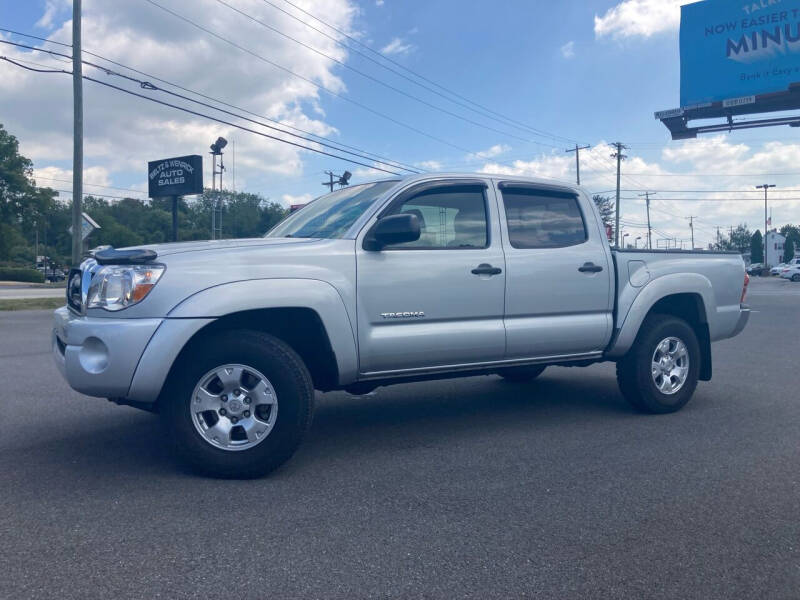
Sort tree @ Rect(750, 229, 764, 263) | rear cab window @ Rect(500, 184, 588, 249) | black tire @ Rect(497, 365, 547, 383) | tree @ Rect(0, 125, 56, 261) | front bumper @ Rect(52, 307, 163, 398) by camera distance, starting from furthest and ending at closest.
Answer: tree @ Rect(750, 229, 764, 263) < tree @ Rect(0, 125, 56, 261) < black tire @ Rect(497, 365, 547, 383) < rear cab window @ Rect(500, 184, 588, 249) < front bumper @ Rect(52, 307, 163, 398)

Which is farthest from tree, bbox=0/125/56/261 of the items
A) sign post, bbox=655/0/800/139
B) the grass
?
sign post, bbox=655/0/800/139

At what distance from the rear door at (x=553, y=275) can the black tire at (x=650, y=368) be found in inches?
15.3

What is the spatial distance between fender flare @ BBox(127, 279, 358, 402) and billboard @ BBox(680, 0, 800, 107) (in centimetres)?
2943

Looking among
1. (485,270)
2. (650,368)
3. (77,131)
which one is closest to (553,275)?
(485,270)

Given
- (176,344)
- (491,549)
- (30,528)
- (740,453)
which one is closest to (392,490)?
(491,549)

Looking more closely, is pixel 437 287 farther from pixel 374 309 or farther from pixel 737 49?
pixel 737 49

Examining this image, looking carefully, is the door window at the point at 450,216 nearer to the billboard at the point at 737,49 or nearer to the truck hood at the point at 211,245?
the truck hood at the point at 211,245

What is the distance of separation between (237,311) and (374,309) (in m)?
0.91

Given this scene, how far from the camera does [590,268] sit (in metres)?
5.62

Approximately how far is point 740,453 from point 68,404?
5.37m

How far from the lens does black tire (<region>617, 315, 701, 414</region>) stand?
19.3 ft

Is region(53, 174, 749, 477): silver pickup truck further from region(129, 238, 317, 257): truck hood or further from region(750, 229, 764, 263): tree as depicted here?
region(750, 229, 764, 263): tree

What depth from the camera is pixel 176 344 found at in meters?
3.92

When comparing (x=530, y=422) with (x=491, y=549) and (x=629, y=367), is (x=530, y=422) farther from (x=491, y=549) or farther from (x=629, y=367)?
(x=491, y=549)
